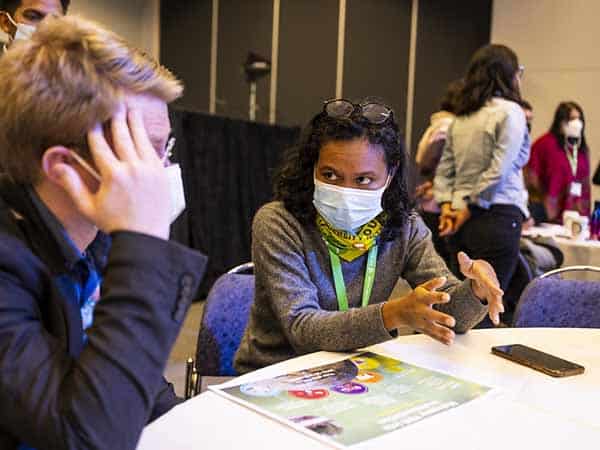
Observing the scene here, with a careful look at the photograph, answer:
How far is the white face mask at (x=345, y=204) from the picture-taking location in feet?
4.98

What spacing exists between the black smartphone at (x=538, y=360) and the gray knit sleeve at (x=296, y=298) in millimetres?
235

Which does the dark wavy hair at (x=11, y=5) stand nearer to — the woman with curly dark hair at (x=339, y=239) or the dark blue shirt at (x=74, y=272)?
the woman with curly dark hair at (x=339, y=239)

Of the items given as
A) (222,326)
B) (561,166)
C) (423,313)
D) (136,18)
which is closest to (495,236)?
(222,326)

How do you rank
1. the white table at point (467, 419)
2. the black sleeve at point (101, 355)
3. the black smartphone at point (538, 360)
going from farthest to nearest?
the black smartphone at point (538, 360)
the white table at point (467, 419)
the black sleeve at point (101, 355)

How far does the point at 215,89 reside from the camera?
820 cm

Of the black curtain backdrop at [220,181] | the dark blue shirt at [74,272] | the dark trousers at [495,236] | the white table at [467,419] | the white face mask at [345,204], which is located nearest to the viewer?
the dark blue shirt at [74,272]

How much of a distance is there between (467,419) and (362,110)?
83 cm

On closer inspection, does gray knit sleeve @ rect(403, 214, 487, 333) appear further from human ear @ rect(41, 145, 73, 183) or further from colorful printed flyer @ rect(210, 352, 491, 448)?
human ear @ rect(41, 145, 73, 183)

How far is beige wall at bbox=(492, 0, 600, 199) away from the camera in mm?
6008

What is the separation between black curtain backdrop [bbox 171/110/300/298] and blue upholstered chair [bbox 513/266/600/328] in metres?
2.69

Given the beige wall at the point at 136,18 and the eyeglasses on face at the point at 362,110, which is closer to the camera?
the eyeglasses on face at the point at 362,110

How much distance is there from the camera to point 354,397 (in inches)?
40.4

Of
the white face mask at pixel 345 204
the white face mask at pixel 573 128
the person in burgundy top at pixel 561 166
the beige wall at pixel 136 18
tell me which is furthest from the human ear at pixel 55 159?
the beige wall at pixel 136 18

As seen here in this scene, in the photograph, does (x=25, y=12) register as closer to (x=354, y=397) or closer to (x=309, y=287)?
(x=309, y=287)
